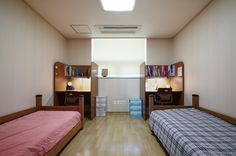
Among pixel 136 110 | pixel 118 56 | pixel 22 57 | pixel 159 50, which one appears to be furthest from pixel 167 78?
pixel 22 57

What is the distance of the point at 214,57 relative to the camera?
2.70 meters

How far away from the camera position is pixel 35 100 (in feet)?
10.7

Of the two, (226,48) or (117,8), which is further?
(117,8)

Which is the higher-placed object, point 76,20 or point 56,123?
point 76,20

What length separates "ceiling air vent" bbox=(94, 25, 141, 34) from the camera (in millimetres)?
4043

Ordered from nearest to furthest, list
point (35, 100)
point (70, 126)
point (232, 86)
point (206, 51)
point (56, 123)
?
point (232, 86)
point (56, 123)
point (70, 126)
point (206, 51)
point (35, 100)

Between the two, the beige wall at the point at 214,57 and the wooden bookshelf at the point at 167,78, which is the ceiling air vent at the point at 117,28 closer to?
the wooden bookshelf at the point at 167,78

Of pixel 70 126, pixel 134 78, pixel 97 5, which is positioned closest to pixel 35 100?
pixel 70 126

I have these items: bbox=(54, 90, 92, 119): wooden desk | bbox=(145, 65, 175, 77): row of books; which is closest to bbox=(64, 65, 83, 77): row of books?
bbox=(54, 90, 92, 119): wooden desk

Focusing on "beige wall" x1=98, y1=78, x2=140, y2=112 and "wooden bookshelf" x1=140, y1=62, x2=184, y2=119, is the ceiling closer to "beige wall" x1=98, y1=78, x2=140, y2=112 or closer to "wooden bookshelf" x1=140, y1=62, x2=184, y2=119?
"wooden bookshelf" x1=140, y1=62, x2=184, y2=119

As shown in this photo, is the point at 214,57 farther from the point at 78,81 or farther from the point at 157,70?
the point at 78,81

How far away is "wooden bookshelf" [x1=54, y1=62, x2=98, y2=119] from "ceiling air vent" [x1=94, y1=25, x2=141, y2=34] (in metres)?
1.03

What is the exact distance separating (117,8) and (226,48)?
1980 mm

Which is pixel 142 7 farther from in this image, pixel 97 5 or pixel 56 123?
pixel 56 123
